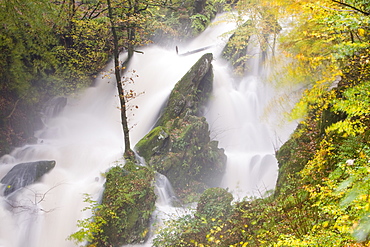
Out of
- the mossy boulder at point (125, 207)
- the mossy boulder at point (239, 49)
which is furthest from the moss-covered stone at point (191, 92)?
the mossy boulder at point (125, 207)

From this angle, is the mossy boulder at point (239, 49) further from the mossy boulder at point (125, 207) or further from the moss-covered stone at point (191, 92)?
the mossy boulder at point (125, 207)

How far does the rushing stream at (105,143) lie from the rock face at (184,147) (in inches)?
32.3

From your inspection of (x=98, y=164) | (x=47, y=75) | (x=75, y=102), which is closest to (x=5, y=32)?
(x=47, y=75)

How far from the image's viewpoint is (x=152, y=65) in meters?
15.2

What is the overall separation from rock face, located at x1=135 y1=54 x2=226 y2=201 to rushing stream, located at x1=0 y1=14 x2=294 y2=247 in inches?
32.3

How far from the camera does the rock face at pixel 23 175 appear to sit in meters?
7.54

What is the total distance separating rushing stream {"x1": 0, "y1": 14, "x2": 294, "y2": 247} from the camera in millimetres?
6996

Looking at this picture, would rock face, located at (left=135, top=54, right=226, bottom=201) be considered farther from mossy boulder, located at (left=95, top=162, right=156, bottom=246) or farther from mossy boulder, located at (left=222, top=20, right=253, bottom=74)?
mossy boulder, located at (left=222, top=20, right=253, bottom=74)

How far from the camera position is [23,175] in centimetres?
795

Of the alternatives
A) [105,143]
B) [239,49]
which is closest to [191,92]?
[105,143]

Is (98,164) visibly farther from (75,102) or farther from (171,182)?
(75,102)

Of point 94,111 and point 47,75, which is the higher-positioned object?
point 47,75

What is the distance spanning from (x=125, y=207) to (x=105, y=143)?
525cm

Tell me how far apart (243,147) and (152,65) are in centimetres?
750
